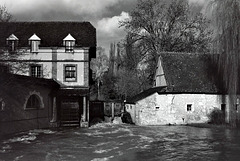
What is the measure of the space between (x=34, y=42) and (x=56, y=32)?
6.61 feet

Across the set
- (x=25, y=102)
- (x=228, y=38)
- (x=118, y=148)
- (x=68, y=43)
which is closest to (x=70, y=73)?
(x=68, y=43)

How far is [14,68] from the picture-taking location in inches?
620

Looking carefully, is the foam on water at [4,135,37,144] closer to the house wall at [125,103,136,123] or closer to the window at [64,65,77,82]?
the window at [64,65,77,82]

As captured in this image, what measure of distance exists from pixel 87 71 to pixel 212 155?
13.5m

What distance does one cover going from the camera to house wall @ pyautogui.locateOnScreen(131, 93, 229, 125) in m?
23.2

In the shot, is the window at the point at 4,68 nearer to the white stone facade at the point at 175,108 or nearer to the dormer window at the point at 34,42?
the dormer window at the point at 34,42

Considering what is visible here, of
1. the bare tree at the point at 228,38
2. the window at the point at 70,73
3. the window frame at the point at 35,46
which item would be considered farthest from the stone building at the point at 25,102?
the bare tree at the point at 228,38

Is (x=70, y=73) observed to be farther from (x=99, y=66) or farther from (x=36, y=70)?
(x=99, y=66)

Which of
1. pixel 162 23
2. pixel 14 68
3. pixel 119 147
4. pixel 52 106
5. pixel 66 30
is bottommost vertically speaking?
pixel 119 147

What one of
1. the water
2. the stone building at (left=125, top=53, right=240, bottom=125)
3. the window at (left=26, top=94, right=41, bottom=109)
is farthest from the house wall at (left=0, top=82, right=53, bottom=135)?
the stone building at (left=125, top=53, right=240, bottom=125)

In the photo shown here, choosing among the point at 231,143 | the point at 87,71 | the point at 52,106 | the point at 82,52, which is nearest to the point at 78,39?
the point at 82,52

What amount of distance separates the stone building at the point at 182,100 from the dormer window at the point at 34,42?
904 centimetres

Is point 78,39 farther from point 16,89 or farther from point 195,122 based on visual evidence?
point 195,122

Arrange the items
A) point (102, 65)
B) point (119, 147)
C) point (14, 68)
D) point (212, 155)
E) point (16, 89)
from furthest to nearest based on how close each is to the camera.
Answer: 1. point (102, 65)
2. point (16, 89)
3. point (14, 68)
4. point (119, 147)
5. point (212, 155)
